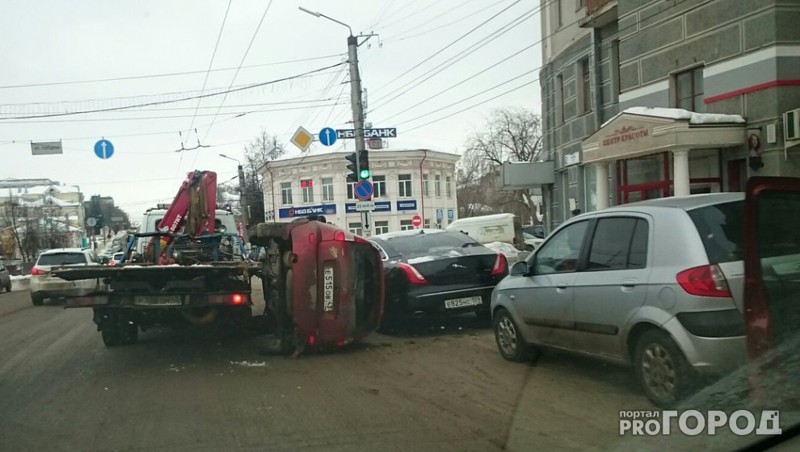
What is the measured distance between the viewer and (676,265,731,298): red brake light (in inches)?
185

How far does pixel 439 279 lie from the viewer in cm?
945

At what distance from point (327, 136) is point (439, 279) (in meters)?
14.3

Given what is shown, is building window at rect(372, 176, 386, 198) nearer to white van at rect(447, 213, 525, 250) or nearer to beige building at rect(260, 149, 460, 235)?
beige building at rect(260, 149, 460, 235)

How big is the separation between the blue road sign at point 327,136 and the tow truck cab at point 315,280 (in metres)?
14.6

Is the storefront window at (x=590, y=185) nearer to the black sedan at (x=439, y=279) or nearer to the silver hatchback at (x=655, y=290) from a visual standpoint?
→ the black sedan at (x=439, y=279)

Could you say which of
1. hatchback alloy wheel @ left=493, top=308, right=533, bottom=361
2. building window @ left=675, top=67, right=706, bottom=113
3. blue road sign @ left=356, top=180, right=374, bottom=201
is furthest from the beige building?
hatchback alloy wheel @ left=493, top=308, right=533, bottom=361

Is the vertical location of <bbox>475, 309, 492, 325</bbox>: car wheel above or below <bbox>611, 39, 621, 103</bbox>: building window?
below

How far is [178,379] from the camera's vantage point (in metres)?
7.16

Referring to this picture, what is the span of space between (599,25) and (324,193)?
35.3 metres

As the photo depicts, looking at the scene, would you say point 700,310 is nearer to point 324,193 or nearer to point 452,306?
point 452,306

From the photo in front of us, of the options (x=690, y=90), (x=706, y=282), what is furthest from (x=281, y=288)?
(x=690, y=90)

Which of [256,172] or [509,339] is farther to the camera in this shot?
[256,172]

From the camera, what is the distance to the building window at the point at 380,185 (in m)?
52.7

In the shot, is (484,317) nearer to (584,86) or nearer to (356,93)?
(356,93)
